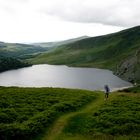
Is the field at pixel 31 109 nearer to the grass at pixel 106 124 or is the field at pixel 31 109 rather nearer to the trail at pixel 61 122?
the trail at pixel 61 122

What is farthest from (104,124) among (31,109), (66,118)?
(31,109)

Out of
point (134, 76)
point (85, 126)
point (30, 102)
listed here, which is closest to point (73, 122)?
point (85, 126)

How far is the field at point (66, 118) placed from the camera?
3716 cm

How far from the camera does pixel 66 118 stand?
43438mm

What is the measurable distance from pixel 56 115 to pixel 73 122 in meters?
3.94

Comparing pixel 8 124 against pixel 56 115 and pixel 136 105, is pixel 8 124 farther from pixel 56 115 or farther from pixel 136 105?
pixel 136 105

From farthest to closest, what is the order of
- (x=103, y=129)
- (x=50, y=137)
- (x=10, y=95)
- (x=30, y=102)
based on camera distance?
(x=10, y=95) < (x=30, y=102) < (x=103, y=129) < (x=50, y=137)

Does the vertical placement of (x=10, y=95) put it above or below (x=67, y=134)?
above

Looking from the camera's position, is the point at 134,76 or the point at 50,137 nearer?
the point at 50,137

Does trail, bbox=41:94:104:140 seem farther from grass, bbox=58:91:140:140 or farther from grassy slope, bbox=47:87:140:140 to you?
grass, bbox=58:91:140:140

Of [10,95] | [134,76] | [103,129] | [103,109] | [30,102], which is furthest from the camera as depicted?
[134,76]

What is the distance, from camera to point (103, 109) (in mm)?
47688

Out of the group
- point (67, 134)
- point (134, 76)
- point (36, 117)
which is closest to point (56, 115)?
point (36, 117)

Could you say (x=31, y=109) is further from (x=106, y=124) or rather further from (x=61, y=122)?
(x=106, y=124)
